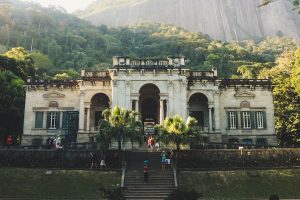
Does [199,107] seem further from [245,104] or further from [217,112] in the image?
[245,104]

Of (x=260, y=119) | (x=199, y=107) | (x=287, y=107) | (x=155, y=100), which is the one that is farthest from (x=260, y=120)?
(x=155, y=100)

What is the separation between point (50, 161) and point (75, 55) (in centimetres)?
6798

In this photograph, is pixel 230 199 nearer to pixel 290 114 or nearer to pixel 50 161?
pixel 50 161

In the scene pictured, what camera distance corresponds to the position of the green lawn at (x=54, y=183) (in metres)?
26.7

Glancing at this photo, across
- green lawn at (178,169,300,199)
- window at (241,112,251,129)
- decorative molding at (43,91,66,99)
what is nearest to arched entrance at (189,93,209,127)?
window at (241,112,251,129)

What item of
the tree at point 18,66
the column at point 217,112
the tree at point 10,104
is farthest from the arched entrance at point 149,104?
the tree at point 18,66

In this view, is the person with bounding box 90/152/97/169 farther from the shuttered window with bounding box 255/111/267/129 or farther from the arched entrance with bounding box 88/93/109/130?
the shuttered window with bounding box 255/111/267/129

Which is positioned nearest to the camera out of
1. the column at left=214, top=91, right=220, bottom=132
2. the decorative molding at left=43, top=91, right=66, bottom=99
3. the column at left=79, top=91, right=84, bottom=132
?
the column at left=79, top=91, right=84, bottom=132

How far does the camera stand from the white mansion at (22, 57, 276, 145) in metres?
42.4

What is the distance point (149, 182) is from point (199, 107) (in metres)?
19.9

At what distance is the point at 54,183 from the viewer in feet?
93.0

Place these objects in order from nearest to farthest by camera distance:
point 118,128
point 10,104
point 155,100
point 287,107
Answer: point 118,128
point 10,104
point 287,107
point 155,100

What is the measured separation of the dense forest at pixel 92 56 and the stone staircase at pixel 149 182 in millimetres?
20901

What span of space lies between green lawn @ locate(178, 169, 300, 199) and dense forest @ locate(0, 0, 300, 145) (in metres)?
16.7
